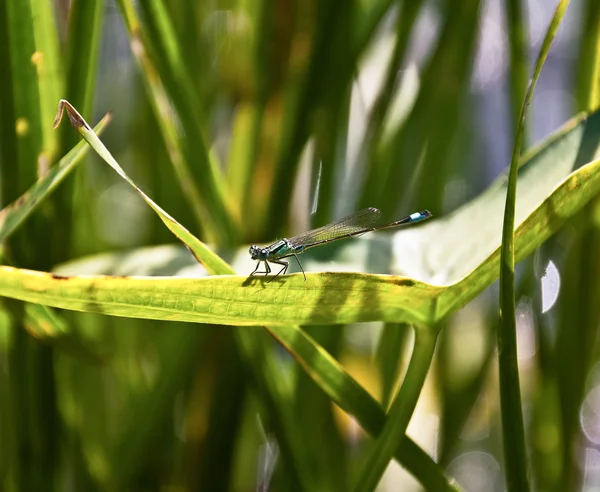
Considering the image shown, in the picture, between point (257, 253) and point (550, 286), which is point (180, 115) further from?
point (550, 286)

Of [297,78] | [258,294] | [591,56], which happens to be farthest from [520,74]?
[258,294]

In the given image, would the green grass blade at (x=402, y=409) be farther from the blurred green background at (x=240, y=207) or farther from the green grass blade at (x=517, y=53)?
the green grass blade at (x=517, y=53)

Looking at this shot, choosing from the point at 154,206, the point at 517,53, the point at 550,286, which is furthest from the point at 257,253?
the point at 550,286

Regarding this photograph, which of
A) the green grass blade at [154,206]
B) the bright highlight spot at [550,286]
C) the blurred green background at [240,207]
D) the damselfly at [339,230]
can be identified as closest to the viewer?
the green grass blade at [154,206]

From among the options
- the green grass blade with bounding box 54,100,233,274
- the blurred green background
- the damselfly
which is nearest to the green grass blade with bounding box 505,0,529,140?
the blurred green background

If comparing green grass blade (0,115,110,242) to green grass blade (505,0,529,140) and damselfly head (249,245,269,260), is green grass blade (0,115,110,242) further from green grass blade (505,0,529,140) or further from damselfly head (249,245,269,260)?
green grass blade (505,0,529,140)

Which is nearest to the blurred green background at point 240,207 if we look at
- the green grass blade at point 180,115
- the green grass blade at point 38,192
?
the green grass blade at point 180,115
